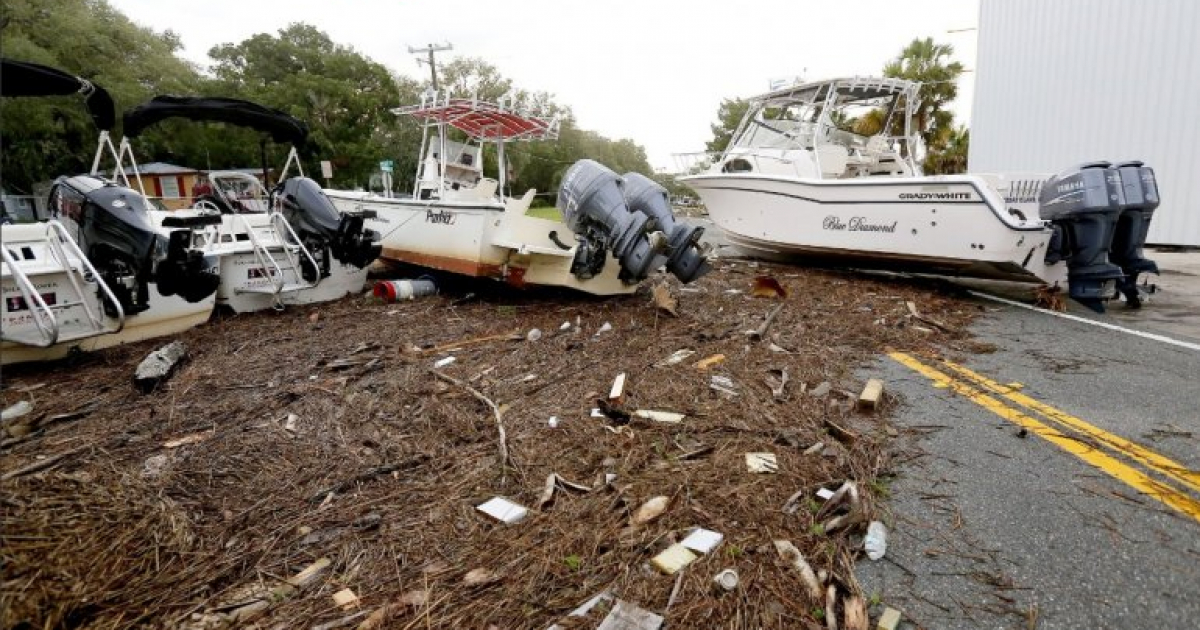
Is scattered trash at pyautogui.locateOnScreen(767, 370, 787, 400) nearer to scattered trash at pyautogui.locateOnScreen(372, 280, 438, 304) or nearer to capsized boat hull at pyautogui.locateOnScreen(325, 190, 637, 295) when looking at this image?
capsized boat hull at pyautogui.locateOnScreen(325, 190, 637, 295)

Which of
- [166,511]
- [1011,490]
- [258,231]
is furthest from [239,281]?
[1011,490]

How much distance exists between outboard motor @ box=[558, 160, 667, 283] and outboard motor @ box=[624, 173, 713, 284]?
104mm

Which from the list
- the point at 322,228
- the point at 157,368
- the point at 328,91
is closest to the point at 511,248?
the point at 322,228

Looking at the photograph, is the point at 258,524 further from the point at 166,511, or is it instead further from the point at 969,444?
the point at 969,444

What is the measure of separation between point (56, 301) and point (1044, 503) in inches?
250

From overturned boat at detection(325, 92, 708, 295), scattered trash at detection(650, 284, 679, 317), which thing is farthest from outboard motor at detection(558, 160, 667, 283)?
scattered trash at detection(650, 284, 679, 317)

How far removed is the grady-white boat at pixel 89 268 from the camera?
434cm

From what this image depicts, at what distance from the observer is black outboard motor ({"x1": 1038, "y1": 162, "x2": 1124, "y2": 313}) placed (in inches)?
221

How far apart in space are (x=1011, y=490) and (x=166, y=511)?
354 cm

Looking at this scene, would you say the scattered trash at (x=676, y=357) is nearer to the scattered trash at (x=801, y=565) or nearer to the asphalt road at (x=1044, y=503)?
the asphalt road at (x=1044, y=503)

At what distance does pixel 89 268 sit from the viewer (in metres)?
4.58

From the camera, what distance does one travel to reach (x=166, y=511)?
2424 millimetres

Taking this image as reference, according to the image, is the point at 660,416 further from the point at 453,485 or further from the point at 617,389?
the point at 453,485

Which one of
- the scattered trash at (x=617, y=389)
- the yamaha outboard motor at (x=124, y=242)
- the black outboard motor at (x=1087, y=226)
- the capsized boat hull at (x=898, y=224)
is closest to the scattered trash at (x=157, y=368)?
the yamaha outboard motor at (x=124, y=242)
